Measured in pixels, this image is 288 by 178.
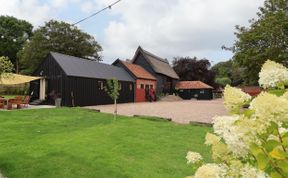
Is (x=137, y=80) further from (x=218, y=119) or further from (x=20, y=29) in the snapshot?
(x=20, y=29)

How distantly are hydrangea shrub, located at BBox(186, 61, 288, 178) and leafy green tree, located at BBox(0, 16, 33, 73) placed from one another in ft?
208

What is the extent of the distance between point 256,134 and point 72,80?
2404cm

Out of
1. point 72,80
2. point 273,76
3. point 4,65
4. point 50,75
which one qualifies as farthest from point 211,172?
point 50,75

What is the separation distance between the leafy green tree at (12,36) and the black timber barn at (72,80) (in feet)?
121

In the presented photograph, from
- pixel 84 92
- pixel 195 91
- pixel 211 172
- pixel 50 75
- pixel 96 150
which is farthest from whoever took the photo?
Answer: pixel 195 91

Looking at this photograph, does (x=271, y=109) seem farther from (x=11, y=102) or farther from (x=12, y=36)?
(x=12, y=36)

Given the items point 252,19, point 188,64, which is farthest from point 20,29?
point 252,19

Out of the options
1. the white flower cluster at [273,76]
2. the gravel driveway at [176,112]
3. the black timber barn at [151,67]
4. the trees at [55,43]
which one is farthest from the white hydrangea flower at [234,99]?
the trees at [55,43]

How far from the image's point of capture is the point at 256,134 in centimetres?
125

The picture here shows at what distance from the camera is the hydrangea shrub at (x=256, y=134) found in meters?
1.17

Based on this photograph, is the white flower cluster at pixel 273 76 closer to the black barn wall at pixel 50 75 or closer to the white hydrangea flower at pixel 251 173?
the white hydrangea flower at pixel 251 173

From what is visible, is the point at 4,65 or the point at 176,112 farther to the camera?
the point at 176,112

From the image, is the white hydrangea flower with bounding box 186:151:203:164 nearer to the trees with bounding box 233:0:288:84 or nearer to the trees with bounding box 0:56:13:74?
the trees with bounding box 0:56:13:74

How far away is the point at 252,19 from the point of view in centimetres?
2381
